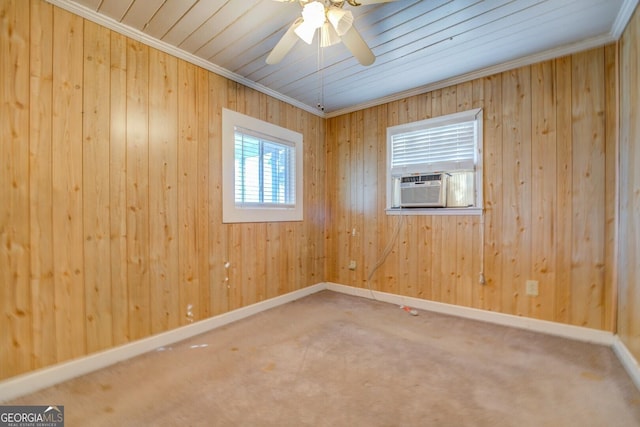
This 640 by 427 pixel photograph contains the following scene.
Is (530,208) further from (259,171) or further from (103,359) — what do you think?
(103,359)

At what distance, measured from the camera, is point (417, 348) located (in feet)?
7.37

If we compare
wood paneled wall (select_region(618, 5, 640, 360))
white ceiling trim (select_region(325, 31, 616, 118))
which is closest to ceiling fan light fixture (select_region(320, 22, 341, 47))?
white ceiling trim (select_region(325, 31, 616, 118))

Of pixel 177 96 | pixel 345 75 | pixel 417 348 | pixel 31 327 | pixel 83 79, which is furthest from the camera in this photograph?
pixel 345 75

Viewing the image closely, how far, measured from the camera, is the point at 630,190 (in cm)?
194

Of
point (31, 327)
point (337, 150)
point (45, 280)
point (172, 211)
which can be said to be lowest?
point (31, 327)

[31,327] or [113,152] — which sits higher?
[113,152]

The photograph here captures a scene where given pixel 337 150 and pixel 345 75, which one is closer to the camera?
pixel 345 75

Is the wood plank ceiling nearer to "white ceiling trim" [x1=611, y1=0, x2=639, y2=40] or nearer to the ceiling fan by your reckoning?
"white ceiling trim" [x1=611, y1=0, x2=639, y2=40]

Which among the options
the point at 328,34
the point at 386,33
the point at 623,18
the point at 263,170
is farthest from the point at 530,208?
the point at 263,170

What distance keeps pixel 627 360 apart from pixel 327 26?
2942 mm

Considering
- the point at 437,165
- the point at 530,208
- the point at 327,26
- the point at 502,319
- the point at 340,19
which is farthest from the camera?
the point at 437,165

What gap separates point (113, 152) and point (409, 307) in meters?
3.17

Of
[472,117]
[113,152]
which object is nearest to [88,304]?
[113,152]

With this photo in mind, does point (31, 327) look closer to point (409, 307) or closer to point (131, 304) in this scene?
point (131, 304)
